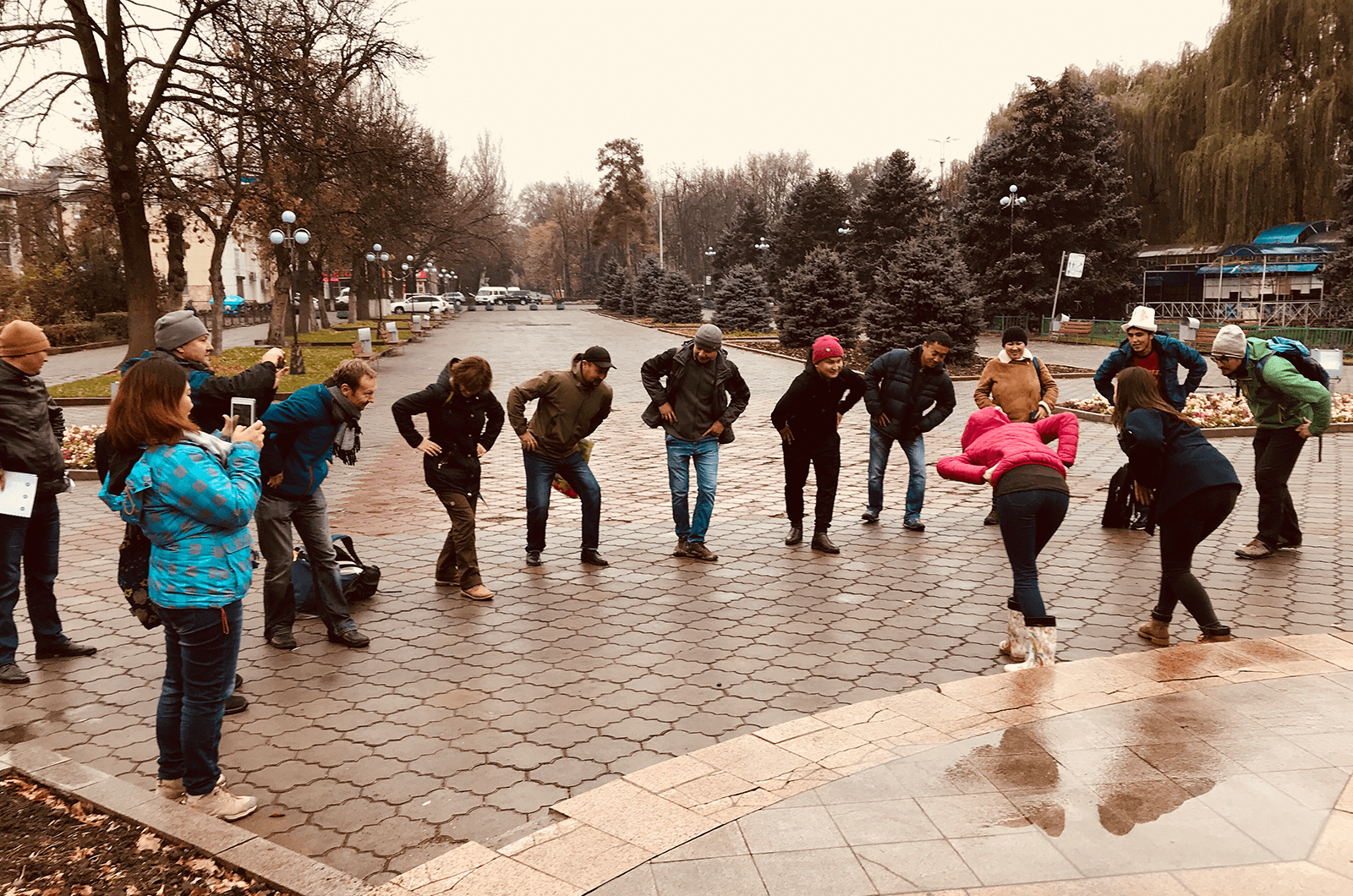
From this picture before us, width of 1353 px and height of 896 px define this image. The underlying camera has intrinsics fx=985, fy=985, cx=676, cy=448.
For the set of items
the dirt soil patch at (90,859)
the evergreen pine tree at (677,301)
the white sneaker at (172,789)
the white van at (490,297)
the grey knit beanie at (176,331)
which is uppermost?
the white van at (490,297)

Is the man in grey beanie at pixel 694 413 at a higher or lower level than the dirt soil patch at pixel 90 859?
higher

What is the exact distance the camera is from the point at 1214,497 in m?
5.19

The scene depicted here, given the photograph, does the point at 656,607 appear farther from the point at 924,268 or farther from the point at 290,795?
the point at 924,268

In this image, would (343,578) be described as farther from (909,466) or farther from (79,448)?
(79,448)

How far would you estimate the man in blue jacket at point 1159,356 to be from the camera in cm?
700

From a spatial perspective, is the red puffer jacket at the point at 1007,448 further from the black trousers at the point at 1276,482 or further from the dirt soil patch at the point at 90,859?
the dirt soil patch at the point at 90,859

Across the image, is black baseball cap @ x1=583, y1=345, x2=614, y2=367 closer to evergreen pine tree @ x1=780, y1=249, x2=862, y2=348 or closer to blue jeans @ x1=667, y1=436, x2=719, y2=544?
blue jeans @ x1=667, y1=436, x2=719, y2=544

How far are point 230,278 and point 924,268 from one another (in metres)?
63.7

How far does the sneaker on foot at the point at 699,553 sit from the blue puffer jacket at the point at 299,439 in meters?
3.08

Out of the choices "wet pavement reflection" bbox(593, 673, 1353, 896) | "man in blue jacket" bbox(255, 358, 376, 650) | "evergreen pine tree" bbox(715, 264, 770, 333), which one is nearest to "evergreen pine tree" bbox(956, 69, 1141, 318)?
"evergreen pine tree" bbox(715, 264, 770, 333)

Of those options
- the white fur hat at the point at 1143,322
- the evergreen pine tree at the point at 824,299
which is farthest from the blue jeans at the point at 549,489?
the evergreen pine tree at the point at 824,299

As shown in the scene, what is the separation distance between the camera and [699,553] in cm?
772

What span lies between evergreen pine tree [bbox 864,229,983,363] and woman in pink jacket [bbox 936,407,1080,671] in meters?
19.2

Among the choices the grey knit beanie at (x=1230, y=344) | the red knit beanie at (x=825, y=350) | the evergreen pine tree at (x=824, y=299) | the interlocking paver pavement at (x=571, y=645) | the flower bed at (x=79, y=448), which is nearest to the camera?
the interlocking paver pavement at (x=571, y=645)
